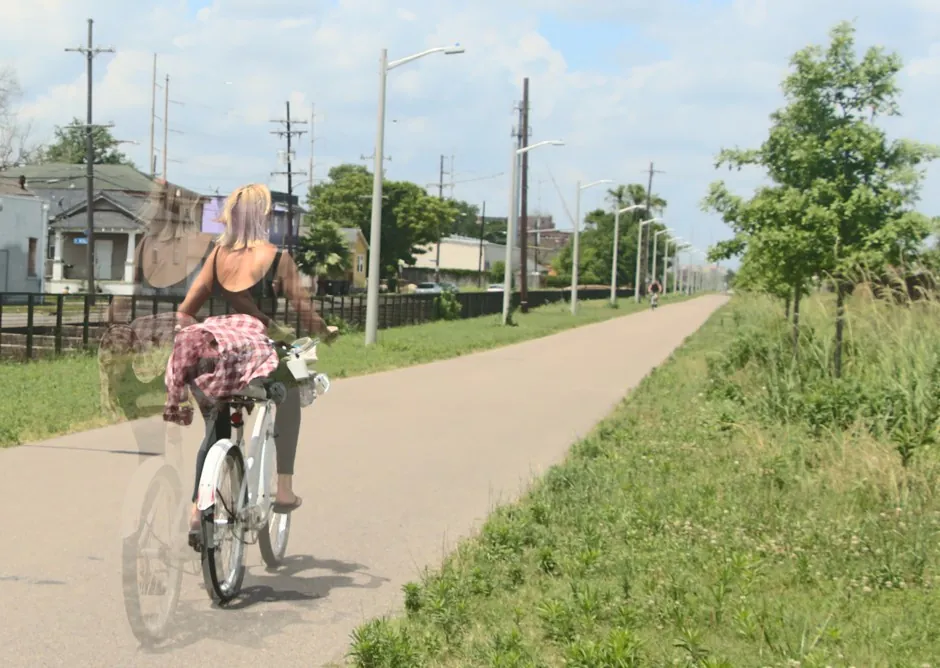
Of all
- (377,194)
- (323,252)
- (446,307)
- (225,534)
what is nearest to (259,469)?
(225,534)

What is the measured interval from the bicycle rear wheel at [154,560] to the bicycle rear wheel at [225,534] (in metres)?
0.15

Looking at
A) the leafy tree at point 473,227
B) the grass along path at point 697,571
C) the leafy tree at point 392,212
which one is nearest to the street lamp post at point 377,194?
the grass along path at point 697,571

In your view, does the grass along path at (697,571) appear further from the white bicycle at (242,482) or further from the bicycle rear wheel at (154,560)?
the bicycle rear wheel at (154,560)

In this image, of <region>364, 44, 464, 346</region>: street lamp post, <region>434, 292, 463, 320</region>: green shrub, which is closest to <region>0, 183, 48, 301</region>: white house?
<region>434, 292, 463, 320</region>: green shrub

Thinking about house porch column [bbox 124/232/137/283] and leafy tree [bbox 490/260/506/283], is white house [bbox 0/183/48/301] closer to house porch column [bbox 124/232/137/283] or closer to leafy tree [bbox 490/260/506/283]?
house porch column [bbox 124/232/137/283]

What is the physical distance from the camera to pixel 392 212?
330ft

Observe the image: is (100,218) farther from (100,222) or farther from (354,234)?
(354,234)

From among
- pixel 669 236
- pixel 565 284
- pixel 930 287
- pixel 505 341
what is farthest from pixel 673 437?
pixel 669 236

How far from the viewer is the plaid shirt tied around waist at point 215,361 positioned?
518 centimetres

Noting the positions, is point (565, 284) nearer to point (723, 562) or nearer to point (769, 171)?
point (769, 171)

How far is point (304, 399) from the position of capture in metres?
5.90

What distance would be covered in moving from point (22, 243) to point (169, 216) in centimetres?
4656

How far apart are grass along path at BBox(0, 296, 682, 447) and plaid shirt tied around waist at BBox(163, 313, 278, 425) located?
841 millimetres

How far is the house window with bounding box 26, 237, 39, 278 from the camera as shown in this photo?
49.9 meters
